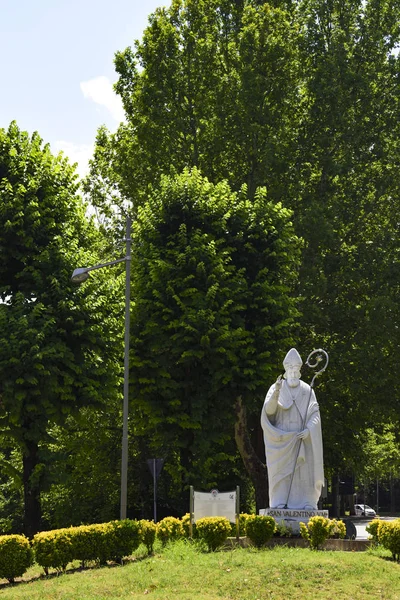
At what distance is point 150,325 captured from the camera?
28.9 m

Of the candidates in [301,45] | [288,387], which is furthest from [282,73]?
[288,387]

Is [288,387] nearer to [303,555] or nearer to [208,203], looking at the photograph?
[303,555]

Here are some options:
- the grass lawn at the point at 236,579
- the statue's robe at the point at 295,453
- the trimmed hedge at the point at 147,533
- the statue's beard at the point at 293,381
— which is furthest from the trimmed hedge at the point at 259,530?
the statue's beard at the point at 293,381

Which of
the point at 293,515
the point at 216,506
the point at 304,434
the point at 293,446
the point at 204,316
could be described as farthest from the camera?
the point at 204,316

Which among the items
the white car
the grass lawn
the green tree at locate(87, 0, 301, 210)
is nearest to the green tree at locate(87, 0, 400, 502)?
the green tree at locate(87, 0, 301, 210)

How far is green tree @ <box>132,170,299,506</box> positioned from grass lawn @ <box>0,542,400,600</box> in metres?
10.5

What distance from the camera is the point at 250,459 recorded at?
3142 centimetres

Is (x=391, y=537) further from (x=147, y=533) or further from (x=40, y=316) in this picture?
(x=40, y=316)

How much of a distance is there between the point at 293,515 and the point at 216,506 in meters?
1.91

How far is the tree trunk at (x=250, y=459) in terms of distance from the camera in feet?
101

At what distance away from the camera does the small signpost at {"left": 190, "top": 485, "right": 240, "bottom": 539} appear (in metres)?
20.7

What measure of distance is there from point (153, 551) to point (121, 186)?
20.9m

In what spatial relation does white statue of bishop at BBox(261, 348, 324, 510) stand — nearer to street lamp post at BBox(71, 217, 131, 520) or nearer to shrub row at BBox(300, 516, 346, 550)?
shrub row at BBox(300, 516, 346, 550)

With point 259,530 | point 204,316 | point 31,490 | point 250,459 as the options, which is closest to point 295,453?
point 259,530
